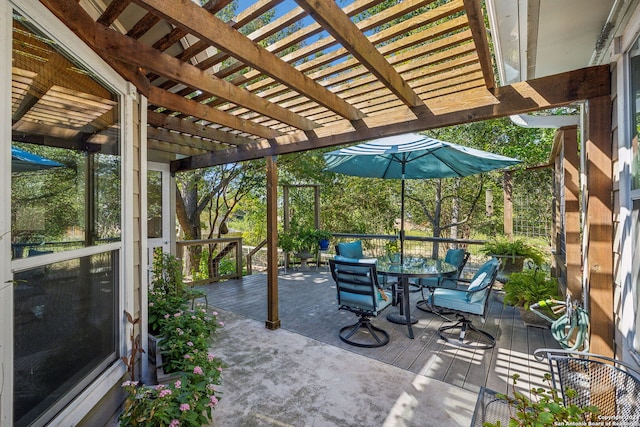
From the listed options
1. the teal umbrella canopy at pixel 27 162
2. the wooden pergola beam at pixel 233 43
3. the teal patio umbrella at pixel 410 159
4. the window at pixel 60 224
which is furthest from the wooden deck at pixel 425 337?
the teal umbrella canopy at pixel 27 162

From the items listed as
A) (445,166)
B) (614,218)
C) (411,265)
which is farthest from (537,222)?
(614,218)

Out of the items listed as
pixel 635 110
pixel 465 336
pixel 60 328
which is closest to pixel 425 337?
pixel 465 336

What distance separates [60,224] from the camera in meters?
1.47

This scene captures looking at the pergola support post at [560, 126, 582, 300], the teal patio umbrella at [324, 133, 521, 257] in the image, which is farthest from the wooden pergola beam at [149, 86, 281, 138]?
the pergola support post at [560, 126, 582, 300]

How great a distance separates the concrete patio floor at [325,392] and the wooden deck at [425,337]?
22cm

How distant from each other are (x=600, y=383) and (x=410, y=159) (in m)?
3.27

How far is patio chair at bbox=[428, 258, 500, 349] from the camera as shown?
3.19 m

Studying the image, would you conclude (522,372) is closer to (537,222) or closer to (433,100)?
(433,100)

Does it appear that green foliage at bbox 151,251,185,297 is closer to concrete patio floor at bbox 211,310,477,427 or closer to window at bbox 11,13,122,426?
concrete patio floor at bbox 211,310,477,427

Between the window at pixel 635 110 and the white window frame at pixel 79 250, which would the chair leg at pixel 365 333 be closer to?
the white window frame at pixel 79 250

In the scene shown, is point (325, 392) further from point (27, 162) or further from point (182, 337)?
point (27, 162)

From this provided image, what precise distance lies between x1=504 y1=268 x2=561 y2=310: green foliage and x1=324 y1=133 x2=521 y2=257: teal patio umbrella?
143cm

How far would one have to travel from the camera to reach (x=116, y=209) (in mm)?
1998

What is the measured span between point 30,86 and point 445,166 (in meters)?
4.55
